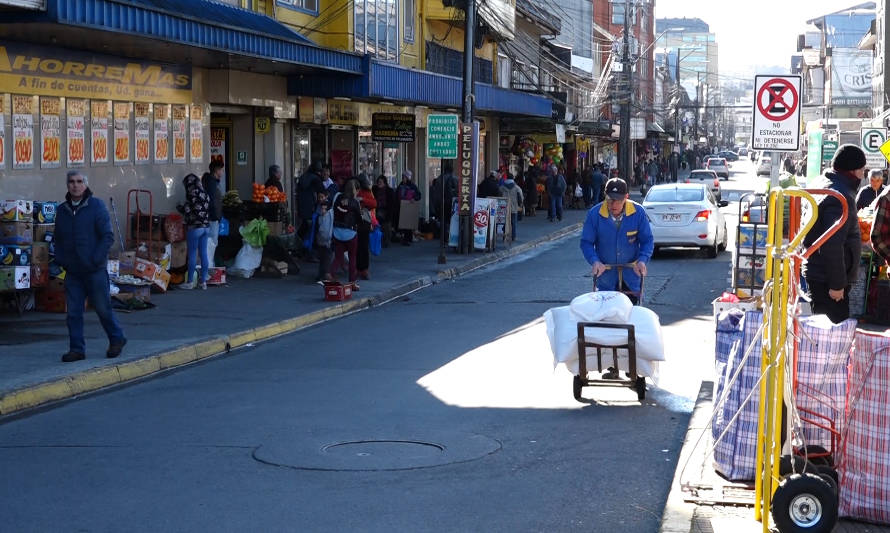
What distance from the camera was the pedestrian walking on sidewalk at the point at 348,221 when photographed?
1925 cm

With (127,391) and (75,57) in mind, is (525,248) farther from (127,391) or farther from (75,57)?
(127,391)

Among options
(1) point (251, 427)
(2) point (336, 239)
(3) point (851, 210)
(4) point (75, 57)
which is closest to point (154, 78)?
(4) point (75, 57)

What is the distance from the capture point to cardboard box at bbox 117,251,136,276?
17359 mm

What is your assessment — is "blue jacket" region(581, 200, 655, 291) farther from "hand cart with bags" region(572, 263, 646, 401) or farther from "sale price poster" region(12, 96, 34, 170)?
"sale price poster" region(12, 96, 34, 170)

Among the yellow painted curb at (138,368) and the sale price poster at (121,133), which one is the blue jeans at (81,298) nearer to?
the yellow painted curb at (138,368)

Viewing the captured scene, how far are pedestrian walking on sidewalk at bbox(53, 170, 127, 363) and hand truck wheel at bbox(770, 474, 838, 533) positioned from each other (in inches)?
314

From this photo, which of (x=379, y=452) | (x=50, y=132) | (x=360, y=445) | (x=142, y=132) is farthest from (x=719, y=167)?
(x=379, y=452)

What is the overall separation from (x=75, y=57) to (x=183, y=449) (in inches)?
422

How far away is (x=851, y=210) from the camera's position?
9.02m

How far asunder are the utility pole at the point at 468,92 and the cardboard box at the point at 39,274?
1177 cm

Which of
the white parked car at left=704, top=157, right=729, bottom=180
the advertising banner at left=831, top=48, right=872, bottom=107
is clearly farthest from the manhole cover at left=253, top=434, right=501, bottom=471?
the advertising banner at left=831, top=48, right=872, bottom=107

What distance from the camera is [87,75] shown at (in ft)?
58.4

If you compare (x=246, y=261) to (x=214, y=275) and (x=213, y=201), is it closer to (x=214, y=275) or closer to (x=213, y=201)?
(x=214, y=275)

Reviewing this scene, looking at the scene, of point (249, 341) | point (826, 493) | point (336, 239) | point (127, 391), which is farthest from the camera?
point (336, 239)
